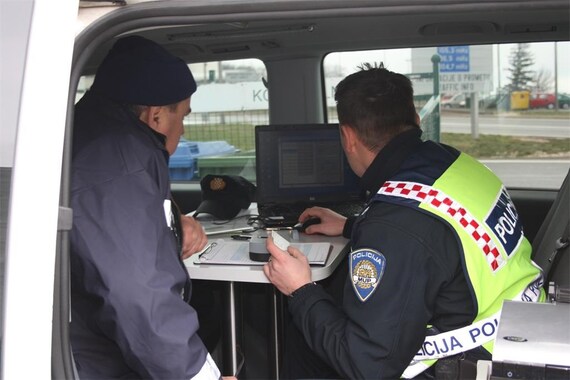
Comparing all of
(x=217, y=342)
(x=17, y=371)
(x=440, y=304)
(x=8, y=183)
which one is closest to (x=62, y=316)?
(x=17, y=371)

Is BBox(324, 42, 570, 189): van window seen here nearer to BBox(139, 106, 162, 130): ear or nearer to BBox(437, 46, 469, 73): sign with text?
BBox(437, 46, 469, 73): sign with text

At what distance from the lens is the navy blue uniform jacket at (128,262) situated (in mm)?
1418

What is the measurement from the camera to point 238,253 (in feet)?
7.59

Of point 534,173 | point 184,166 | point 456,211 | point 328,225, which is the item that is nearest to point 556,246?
point 456,211

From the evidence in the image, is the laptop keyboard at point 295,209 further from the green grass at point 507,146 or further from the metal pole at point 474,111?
the metal pole at point 474,111

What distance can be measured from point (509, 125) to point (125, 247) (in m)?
2.96

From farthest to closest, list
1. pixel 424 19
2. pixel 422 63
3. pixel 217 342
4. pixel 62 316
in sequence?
1. pixel 422 63
2. pixel 217 342
3. pixel 424 19
4. pixel 62 316

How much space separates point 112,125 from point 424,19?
4.25 feet

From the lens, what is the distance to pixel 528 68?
350 cm

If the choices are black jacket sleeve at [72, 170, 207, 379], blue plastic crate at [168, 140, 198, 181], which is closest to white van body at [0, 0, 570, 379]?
black jacket sleeve at [72, 170, 207, 379]

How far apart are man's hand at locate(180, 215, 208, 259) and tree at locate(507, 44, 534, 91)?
182 cm

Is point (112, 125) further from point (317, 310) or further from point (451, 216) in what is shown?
point (451, 216)

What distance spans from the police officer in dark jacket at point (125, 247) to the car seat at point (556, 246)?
970 mm

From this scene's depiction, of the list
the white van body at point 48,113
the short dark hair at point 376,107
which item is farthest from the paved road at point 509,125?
the white van body at point 48,113
